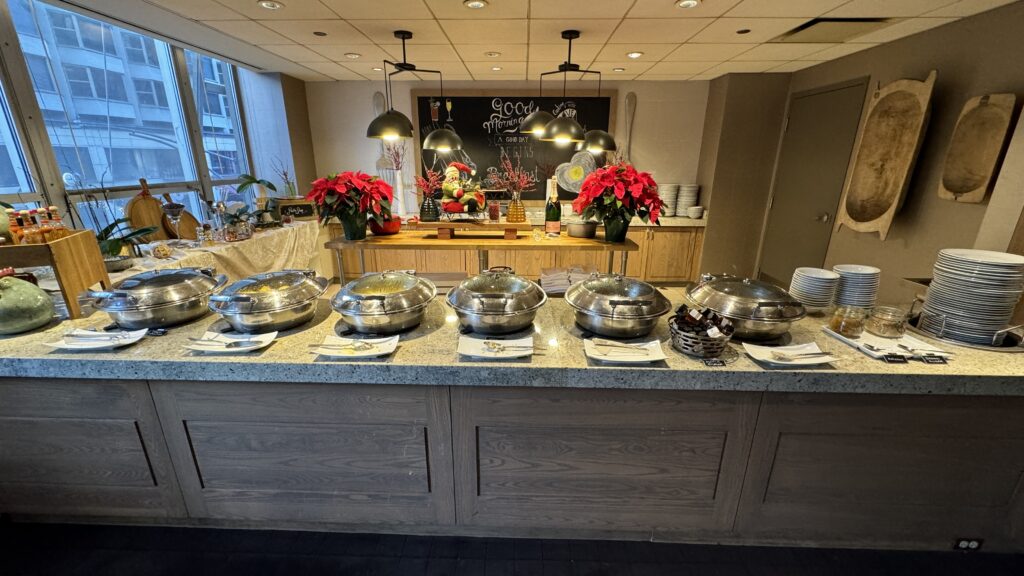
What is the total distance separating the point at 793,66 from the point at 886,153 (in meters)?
1.44

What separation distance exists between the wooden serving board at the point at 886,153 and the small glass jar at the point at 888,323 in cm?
192

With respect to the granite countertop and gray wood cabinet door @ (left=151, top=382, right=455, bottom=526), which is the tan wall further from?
gray wood cabinet door @ (left=151, top=382, right=455, bottom=526)

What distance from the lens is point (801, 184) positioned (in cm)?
377

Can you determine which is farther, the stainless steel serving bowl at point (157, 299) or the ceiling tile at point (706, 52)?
the ceiling tile at point (706, 52)

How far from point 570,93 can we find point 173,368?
4394 millimetres

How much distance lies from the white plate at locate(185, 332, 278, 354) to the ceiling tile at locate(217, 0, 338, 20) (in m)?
1.93

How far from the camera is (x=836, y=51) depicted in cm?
310

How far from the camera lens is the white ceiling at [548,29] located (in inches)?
87.0

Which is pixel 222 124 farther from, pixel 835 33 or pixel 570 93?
pixel 835 33

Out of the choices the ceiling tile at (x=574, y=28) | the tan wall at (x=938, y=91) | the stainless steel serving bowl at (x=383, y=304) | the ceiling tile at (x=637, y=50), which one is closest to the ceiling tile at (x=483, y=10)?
the ceiling tile at (x=574, y=28)

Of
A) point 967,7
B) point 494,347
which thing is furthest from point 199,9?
point 967,7

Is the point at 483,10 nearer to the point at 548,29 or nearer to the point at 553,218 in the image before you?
the point at 548,29

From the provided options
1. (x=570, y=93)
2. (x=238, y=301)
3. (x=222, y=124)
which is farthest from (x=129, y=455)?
(x=570, y=93)

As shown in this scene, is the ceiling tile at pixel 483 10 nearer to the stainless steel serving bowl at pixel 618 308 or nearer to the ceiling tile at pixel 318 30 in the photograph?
the ceiling tile at pixel 318 30
